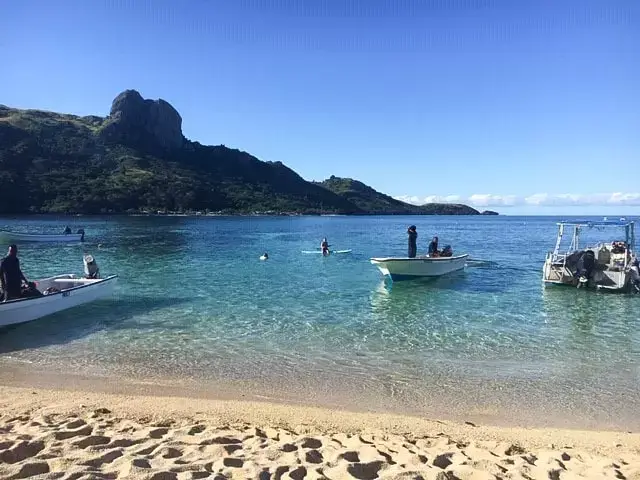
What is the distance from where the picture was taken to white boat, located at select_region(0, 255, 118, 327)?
1347 cm

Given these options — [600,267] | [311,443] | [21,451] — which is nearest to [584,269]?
[600,267]

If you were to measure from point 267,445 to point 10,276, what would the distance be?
11.5 m

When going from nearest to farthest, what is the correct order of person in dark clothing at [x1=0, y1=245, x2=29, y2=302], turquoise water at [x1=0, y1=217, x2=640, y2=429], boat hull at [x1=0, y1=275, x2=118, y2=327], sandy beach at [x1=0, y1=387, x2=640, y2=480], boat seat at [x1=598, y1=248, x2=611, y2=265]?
sandy beach at [x1=0, y1=387, x2=640, y2=480]
turquoise water at [x1=0, y1=217, x2=640, y2=429]
boat hull at [x1=0, y1=275, x2=118, y2=327]
person in dark clothing at [x1=0, y1=245, x2=29, y2=302]
boat seat at [x1=598, y1=248, x2=611, y2=265]

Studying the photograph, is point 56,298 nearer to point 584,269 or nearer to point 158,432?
point 158,432

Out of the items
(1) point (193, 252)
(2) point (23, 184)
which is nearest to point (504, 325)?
(1) point (193, 252)

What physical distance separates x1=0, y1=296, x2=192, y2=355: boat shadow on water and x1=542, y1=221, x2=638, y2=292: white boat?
16.6 metres

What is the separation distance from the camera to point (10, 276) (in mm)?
13977

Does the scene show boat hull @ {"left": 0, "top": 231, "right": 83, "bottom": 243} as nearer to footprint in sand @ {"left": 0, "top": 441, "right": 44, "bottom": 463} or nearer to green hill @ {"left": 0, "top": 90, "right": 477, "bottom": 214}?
footprint in sand @ {"left": 0, "top": 441, "right": 44, "bottom": 463}

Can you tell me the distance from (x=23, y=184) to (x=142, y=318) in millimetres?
138794

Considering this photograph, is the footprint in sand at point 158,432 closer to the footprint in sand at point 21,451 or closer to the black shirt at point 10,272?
the footprint in sand at point 21,451

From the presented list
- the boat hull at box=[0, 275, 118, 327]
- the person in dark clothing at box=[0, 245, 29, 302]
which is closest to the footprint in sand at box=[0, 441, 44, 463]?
the boat hull at box=[0, 275, 118, 327]

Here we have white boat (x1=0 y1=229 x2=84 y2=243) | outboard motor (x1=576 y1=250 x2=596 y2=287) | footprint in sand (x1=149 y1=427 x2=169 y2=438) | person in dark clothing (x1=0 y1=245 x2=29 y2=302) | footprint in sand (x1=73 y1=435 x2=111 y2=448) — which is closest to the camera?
footprint in sand (x1=73 y1=435 x2=111 y2=448)

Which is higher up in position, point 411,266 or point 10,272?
point 10,272

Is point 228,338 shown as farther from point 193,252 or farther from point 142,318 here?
point 193,252
